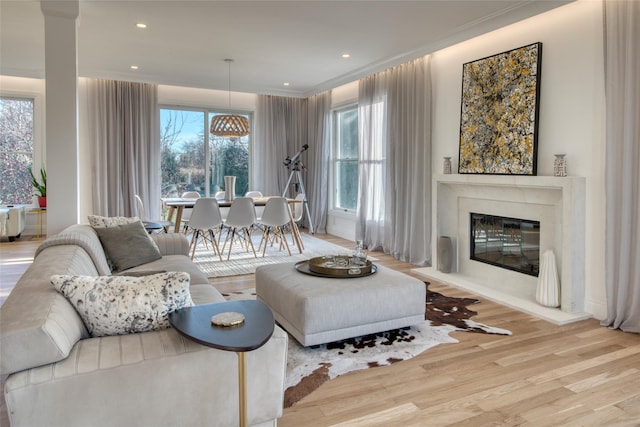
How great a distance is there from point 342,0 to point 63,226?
3238 mm

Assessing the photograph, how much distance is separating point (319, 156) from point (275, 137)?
106cm

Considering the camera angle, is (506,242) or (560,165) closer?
(560,165)

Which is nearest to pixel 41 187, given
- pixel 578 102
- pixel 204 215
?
pixel 204 215

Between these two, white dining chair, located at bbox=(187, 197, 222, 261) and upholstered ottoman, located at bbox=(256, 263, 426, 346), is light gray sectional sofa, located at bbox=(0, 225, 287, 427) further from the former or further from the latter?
white dining chair, located at bbox=(187, 197, 222, 261)

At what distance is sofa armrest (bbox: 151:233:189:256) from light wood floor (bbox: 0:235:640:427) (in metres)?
2.15

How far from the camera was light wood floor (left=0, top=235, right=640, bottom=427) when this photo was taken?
2092 millimetres

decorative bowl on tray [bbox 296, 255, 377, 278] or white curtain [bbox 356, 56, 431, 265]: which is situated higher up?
white curtain [bbox 356, 56, 431, 265]

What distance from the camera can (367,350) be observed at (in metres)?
2.86

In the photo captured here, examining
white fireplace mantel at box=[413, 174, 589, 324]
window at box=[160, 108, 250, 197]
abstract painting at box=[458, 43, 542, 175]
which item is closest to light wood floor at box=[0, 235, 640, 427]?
white fireplace mantel at box=[413, 174, 589, 324]

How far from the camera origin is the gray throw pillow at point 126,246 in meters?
3.30

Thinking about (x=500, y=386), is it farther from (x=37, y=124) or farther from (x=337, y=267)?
(x=37, y=124)

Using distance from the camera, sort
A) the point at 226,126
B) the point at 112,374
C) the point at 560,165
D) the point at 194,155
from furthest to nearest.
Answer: the point at 194,155
the point at 226,126
the point at 560,165
the point at 112,374

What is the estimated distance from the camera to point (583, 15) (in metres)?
3.56

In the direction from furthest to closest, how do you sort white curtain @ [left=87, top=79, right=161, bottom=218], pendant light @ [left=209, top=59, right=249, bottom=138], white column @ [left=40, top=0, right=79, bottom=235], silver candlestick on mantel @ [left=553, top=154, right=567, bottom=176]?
white curtain @ [left=87, top=79, right=161, bottom=218]
pendant light @ [left=209, top=59, right=249, bottom=138]
white column @ [left=40, top=0, right=79, bottom=235]
silver candlestick on mantel @ [left=553, top=154, right=567, bottom=176]
